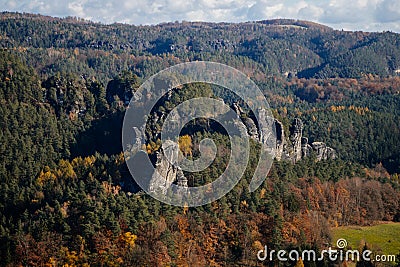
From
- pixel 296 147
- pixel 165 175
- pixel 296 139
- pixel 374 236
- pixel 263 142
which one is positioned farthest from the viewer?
pixel 296 139

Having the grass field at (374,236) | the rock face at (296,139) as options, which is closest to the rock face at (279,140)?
the rock face at (296,139)

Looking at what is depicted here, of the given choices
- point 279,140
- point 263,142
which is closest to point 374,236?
point 263,142

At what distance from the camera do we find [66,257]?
54.4 m

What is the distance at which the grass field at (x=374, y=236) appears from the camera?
223 ft

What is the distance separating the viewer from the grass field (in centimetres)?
6794

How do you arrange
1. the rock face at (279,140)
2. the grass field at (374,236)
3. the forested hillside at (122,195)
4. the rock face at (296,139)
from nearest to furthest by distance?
the forested hillside at (122,195) < the grass field at (374,236) < the rock face at (279,140) < the rock face at (296,139)

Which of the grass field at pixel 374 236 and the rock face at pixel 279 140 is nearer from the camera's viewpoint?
the grass field at pixel 374 236

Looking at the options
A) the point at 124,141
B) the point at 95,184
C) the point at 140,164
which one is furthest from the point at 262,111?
the point at 95,184

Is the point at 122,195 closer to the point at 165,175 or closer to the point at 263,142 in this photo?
the point at 165,175

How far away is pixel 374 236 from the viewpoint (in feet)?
240

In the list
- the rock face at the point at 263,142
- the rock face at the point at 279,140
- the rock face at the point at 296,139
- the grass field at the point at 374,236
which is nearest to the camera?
the grass field at the point at 374,236

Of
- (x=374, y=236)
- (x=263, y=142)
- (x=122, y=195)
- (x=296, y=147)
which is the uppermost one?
(x=263, y=142)

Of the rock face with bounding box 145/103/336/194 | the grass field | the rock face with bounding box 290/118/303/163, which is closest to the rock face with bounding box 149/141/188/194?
the rock face with bounding box 145/103/336/194

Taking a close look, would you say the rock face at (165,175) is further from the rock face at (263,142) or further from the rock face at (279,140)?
the rock face at (279,140)
